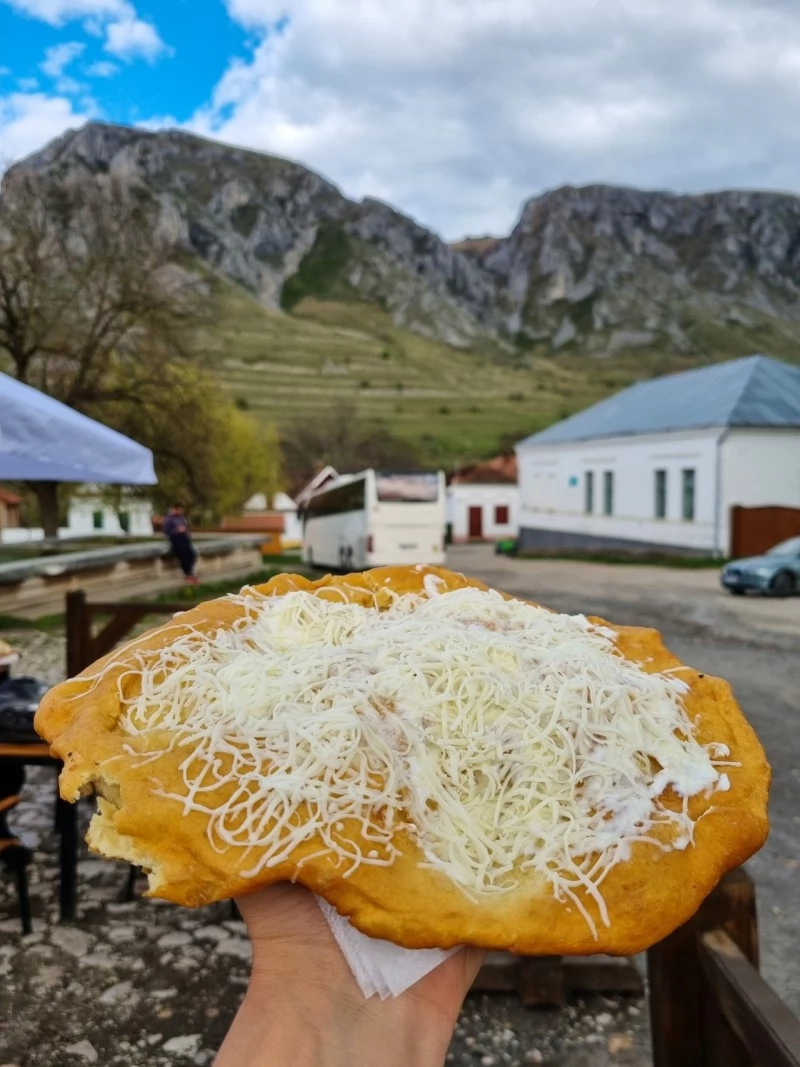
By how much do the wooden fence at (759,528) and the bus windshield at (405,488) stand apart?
1096 cm

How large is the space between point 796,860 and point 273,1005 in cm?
457

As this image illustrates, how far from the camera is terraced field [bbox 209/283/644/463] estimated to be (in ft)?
319

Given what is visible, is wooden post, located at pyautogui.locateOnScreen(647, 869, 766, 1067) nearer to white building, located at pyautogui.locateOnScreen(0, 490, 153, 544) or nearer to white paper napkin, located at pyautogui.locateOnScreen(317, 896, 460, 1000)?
white paper napkin, located at pyautogui.locateOnScreen(317, 896, 460, 1000)

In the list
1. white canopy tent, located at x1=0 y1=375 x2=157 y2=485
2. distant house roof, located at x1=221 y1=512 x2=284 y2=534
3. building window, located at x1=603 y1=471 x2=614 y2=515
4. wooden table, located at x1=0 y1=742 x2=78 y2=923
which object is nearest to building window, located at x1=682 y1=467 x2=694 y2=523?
building window, located at x1=603 y1=471 x2=614 y2=515

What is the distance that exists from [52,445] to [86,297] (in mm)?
18576

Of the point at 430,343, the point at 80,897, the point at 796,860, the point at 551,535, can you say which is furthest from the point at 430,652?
the point at 430,343

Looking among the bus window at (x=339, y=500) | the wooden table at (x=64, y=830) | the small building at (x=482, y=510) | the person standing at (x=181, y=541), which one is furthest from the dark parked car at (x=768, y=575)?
the small building at (x=482, y=510)

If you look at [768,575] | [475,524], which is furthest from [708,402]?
[475,524]

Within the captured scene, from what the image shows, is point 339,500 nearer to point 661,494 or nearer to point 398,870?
point 661,494

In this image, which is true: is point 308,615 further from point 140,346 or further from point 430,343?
point 430,343

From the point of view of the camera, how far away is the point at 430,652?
1330mm

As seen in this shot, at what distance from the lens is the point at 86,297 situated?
21.7m

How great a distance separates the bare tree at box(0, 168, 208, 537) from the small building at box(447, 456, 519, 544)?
1374 inches

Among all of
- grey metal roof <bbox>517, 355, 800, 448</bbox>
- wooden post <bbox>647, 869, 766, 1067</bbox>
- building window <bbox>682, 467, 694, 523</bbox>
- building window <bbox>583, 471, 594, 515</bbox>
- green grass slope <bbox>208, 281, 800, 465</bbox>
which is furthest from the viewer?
green grass slope <bbox>208, 281, 800, 465</bbox>
